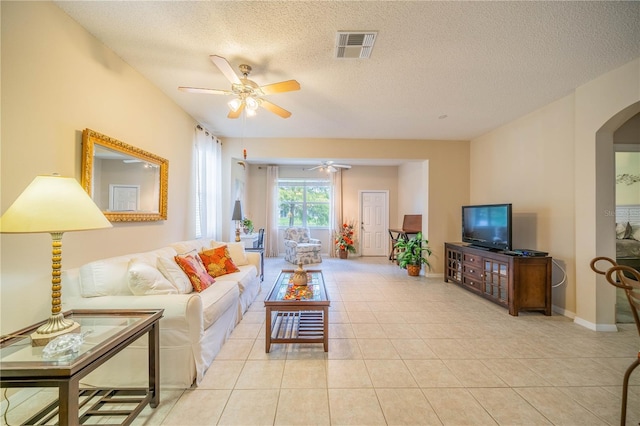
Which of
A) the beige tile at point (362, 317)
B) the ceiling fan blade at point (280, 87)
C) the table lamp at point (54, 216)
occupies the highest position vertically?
the ceiling fan blade at point (280, 87)

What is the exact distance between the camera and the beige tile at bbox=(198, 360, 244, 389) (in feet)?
5.91

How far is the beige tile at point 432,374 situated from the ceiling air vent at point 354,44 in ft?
9.07

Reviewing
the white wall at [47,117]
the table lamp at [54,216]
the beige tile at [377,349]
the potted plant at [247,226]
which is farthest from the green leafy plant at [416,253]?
the table lamp at [54,216]

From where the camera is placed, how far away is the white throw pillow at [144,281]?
186cm

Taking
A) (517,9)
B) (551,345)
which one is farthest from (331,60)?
(551,345)

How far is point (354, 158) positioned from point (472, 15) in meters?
3.11

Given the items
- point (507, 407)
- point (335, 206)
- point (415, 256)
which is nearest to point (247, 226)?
point (335, 206)

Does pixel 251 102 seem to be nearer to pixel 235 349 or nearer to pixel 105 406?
pixel 235 349

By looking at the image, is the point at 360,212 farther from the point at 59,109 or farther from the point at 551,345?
the point at 59,109

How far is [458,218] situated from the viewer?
4.91m

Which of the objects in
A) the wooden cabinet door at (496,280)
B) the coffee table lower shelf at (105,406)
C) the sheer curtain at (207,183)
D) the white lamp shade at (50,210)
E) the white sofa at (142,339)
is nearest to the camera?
the white lamp shade at (50,210)

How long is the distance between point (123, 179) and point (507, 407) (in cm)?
375

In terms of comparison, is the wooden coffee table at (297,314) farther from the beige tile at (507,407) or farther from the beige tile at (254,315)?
the beige tile at (507,407)

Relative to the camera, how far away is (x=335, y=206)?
7191 millimetres
